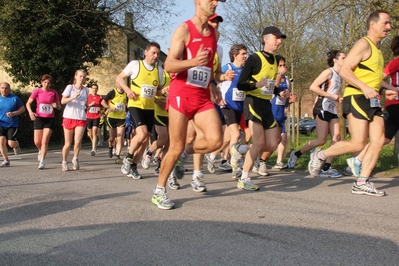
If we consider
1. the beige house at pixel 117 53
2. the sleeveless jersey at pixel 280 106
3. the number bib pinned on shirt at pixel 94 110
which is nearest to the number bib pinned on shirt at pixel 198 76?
the sleeveless jersey at pixel 280 106

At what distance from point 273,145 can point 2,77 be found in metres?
38.7

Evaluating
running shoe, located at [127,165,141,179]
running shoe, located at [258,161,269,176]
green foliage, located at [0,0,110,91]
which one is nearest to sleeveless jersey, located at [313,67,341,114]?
running shoe, located at [258,161,269,176]

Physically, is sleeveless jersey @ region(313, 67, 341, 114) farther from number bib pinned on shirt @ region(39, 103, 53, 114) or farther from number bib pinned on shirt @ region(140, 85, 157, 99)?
number bib pinned on shirt @ region(39, 103, 53, 114)

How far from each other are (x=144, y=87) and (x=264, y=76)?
2.15 m

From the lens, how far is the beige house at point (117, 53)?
28405mm

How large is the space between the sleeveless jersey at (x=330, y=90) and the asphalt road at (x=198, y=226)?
2508 mm

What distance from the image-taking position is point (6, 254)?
10.8 ft

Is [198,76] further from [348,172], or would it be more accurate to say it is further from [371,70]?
[348,172]

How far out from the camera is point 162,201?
4.87 m

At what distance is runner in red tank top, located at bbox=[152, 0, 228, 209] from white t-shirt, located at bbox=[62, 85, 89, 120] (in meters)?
4.45

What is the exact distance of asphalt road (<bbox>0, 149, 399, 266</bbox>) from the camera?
10.6ft

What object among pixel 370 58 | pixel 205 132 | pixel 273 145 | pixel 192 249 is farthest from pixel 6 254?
pixel 370 58

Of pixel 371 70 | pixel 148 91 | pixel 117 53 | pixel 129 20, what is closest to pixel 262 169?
pixel 148 91

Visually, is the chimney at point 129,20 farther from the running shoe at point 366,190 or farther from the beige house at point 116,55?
the running shoe at point 366,190
